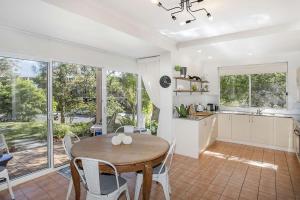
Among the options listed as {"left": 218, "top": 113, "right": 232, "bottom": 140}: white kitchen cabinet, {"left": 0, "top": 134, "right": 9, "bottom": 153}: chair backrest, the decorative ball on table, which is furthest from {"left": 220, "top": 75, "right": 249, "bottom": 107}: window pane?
{"left": 0, "top": 134, "right": 9, "bottom": 153}: chair backrest

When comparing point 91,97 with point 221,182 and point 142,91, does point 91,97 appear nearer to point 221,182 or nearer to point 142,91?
point 142,91

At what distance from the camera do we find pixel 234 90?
549 cm

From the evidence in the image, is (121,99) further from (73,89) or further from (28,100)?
(28,100)

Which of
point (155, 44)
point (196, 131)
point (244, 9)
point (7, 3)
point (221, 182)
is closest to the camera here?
point (7, 3)

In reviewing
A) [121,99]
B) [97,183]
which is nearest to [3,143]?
[97,183]

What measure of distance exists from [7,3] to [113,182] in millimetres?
2260

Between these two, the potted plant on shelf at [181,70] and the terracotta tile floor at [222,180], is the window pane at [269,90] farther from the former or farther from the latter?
the potted plant on shelf at [181,70]

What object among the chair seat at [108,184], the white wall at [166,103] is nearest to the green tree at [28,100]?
the chair seat at [108,184]

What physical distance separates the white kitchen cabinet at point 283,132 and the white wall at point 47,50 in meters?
4.14

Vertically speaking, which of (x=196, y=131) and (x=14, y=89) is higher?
(x=14, y=89)

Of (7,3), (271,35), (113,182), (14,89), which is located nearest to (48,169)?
(14,89)

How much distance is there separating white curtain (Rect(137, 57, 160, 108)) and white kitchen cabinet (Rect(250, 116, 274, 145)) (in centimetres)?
255

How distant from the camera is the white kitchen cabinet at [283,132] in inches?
168

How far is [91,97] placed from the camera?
4.07 meters
